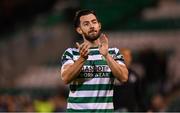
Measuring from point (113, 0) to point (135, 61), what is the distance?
6.18 feet

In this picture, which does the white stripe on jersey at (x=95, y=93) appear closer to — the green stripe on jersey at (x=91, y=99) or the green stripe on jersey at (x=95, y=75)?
the green stripe on jersey at (x=91, y=99)

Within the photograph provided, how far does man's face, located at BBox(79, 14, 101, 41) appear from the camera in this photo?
7.78 m

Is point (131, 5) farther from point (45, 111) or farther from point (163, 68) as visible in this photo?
point (45, 111)

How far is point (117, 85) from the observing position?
415 inches

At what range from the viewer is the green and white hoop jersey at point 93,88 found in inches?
304

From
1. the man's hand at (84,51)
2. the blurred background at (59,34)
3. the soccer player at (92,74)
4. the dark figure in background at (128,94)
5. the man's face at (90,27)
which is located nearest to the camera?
the man's hand at (84,51)

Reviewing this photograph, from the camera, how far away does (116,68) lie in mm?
7613

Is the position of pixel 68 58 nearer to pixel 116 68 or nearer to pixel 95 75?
pixel 95 75

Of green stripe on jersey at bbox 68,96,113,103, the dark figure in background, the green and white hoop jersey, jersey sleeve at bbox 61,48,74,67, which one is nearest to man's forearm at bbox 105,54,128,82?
the green and white hoop jersey

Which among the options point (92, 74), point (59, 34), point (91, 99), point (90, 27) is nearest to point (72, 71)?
point (92, 74)

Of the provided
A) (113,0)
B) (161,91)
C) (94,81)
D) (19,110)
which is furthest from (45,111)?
(94,81)

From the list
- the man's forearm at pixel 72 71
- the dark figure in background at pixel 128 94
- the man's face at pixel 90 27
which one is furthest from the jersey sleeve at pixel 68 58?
the dark figure in background at pixel 128 94

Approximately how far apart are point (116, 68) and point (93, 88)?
307 mm

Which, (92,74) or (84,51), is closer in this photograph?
(84,51)
